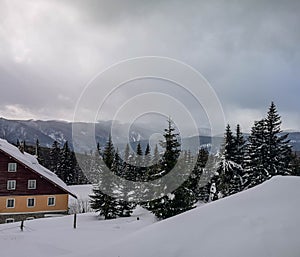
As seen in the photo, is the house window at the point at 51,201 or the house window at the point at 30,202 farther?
the house window at the point at 51,201

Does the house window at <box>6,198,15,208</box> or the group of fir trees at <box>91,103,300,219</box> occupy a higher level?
the group of fir trees at <box>91,103,300,219</box>

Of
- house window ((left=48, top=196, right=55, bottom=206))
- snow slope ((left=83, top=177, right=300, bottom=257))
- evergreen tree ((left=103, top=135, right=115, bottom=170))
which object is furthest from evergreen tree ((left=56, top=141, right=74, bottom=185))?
snow slope ((left=83, top=177, right=300, bottom=257))

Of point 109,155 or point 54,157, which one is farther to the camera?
point 54,157

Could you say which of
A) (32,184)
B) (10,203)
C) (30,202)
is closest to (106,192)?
(30,202)

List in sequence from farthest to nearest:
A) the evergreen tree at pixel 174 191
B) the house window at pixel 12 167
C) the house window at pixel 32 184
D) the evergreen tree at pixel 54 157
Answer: the evergreen tree at pixel 54 157, the house window at pixel 32 184, the house window at pixel 12 167, the evergreen tree at pixel 174 191

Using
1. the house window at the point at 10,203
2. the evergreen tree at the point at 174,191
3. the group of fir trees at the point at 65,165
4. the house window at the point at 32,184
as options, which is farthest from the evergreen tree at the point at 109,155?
the group of fir trees at the point at 65,165

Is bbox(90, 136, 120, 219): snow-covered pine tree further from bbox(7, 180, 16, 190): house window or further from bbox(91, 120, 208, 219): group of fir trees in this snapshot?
bbox(7, 180, 16, 190): house window

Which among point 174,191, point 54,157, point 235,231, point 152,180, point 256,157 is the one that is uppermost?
point 256,157

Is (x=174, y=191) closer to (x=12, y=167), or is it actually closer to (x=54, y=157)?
(x=12, y=167)

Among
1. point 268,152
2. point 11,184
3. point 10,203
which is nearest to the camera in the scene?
point 268,152

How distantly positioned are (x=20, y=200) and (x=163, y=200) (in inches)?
718

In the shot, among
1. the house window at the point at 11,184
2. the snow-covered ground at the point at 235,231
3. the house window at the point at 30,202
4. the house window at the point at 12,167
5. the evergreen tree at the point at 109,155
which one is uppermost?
the evergreen tree at the point at 109,155

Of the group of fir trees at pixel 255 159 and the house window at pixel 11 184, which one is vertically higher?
the group of fir trees at pixel 255 159

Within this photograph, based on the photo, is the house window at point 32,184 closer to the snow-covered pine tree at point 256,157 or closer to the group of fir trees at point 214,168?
the group of fir trees at point 214,168
